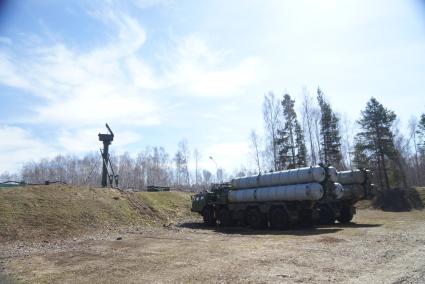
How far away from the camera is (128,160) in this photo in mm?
102812

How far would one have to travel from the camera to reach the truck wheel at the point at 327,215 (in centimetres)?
2696

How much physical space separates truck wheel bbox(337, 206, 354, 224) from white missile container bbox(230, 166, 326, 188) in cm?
597

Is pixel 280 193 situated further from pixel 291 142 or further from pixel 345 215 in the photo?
pixel 291 142

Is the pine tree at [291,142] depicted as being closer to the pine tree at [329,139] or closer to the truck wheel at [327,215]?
the pine tree at [329,139]

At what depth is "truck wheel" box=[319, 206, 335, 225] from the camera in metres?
27.0

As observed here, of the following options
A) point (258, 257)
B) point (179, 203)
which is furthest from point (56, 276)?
point (179, 203)

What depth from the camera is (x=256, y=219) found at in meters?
26.1

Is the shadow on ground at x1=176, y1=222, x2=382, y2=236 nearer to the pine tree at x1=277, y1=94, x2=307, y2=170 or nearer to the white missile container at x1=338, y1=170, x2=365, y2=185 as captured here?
the white missile container at x1=338, y1=170, x2=365, y2=185

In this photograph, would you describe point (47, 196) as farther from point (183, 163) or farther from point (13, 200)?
point (183, 163)

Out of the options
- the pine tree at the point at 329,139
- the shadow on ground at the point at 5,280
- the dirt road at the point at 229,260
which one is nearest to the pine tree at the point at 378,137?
the pine tree at the point at 329,139

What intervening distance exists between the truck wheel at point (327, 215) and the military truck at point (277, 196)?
7.84 feet

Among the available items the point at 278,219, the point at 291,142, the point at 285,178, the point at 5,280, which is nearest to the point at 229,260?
the point at 5,280

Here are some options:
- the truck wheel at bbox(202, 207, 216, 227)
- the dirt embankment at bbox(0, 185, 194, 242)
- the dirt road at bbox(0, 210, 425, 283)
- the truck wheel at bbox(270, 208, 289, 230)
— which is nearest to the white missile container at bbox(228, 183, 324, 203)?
the truck wheel at bbox(270, 208, 289, 230)

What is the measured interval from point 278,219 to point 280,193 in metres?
1.64
